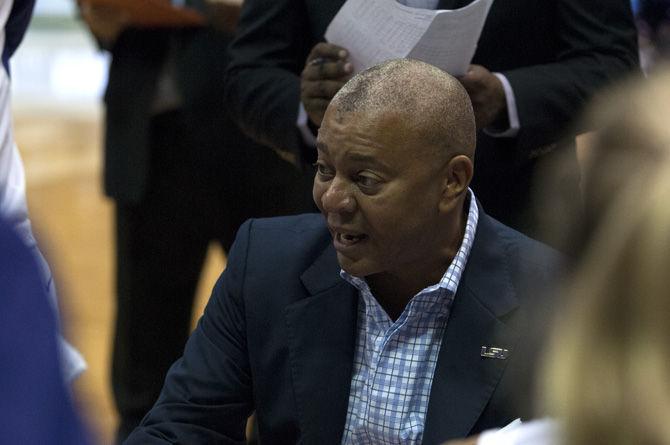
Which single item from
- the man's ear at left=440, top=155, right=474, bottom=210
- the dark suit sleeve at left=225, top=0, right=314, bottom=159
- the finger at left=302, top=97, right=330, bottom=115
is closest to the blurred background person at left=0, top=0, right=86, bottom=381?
the dark suit sleeve at left=225, top=0, right=314, bottom=159

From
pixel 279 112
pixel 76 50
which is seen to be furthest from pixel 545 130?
pixel 76 50

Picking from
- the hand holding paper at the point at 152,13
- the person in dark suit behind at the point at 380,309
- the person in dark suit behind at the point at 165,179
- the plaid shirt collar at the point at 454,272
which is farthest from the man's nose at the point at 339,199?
the hand holding paper at the point at 152,13

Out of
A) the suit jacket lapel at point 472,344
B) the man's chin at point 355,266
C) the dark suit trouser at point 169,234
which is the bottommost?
the dark suit trouser at point 169,234

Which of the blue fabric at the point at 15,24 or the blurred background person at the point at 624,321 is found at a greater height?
the blurred background person at the point at 624,321

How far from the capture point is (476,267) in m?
2.29

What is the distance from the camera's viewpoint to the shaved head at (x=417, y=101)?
2.19 metres

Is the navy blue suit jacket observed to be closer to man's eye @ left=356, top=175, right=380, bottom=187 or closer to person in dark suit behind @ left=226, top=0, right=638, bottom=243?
man's eye @ left=356, top=175, right=380, bottom=187

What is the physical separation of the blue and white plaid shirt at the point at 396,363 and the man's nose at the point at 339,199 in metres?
0.13

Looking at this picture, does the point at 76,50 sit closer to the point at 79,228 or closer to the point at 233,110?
the point at 79,228

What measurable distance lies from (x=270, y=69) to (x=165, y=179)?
0.97 metres

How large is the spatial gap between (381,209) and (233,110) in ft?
3.13

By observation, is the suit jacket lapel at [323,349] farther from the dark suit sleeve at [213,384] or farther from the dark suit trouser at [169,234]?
the dark suit trouser at [169,234]

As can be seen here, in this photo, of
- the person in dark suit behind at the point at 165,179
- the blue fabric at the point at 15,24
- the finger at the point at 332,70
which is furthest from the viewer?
the person in dark suit behind at the point at 165,179

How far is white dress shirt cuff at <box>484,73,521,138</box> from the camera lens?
8.93 feet
